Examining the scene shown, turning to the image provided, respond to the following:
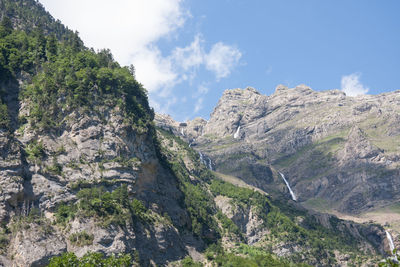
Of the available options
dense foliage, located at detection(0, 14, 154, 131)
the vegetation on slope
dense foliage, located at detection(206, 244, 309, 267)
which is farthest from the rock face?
the vegetation on slope

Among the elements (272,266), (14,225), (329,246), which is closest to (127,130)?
(14,225)

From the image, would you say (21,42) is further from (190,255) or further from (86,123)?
(190,255)

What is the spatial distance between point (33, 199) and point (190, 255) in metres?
47.0

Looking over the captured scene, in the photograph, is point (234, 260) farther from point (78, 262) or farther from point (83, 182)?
point (78, 262)

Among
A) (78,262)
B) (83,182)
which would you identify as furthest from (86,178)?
(78,262)

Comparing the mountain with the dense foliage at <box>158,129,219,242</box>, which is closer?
the mountain

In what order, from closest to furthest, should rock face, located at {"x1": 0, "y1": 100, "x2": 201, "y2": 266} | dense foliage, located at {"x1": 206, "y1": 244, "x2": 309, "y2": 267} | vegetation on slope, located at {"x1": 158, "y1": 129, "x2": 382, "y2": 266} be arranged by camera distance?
rock face, located at {"x1": 0, "y1": 100, "x2": 201, "y2": 266}, dense foliage, located at {"x1": 206, "y1": 244, "x2": 309, "y2": 267}, vegetation on slope, located at {"x1": 158, "y1": 129, "x2": 382, "y2": 266}

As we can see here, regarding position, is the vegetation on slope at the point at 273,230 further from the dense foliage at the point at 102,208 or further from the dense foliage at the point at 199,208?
the dense foliage at the point at 102,208

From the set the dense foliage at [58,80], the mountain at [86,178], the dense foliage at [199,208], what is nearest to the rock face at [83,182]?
the mountain at [86,178]

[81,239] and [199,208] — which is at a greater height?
[199,208]

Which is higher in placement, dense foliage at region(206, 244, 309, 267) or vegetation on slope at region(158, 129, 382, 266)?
vegetation on slope at region(158, 129, 382, 266)

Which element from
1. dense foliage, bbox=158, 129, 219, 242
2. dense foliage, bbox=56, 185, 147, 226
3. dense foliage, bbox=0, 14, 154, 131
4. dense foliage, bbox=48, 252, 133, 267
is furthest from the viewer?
dense foliage, bbox=158, 129, 219, 242

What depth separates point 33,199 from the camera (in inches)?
3674

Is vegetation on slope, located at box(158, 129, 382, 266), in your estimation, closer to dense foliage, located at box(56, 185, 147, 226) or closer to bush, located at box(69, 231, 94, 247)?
dense foliage, located at box(56, 185, 147, 226)
